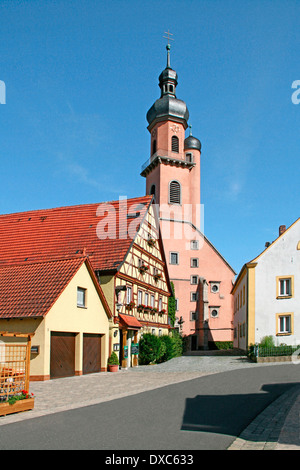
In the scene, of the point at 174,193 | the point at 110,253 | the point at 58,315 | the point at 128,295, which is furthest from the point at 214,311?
the point at 58,315

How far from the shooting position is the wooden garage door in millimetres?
19594

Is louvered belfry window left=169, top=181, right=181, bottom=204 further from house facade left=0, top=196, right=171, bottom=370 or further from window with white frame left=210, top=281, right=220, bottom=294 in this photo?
house facade left=0, top=196, right=171, bottom=370

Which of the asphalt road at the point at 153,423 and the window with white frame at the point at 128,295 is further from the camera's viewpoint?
the window with white frame at the point at 128,295

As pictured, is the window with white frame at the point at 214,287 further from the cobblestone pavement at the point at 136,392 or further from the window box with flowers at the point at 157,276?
the cobblestone pavement at the point at 136,392

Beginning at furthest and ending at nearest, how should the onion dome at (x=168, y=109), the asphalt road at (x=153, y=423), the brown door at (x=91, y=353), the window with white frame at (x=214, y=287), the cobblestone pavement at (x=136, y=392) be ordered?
1. the onion dome at (x=168, y=109)
2. the window with white frame at (x=214, y=287)
3. the brown door at (x=91, y=353)
4. the cobblestone pavement at (x=136, y=392)
5. the asphalt road at (x=153, y=423)

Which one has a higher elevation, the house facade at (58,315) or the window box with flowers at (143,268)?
the window box with flowers at (143,268)

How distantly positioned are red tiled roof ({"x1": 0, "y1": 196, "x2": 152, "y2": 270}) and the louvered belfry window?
850 inches

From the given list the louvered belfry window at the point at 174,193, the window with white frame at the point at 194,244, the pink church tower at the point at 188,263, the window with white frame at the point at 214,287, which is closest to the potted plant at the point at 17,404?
the pink church tower at the point at 188,263

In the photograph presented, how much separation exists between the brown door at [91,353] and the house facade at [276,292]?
10.5 m

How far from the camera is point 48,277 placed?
20891 millimetres

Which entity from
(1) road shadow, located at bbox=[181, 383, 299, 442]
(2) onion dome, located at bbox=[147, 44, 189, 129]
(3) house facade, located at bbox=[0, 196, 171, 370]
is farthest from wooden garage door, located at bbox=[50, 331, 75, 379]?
(2) onion dome, located at bbox=[147, 44, 189, 129]

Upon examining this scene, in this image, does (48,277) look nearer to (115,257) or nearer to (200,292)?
(115,257)

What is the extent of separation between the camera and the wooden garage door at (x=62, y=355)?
19.6 metres
